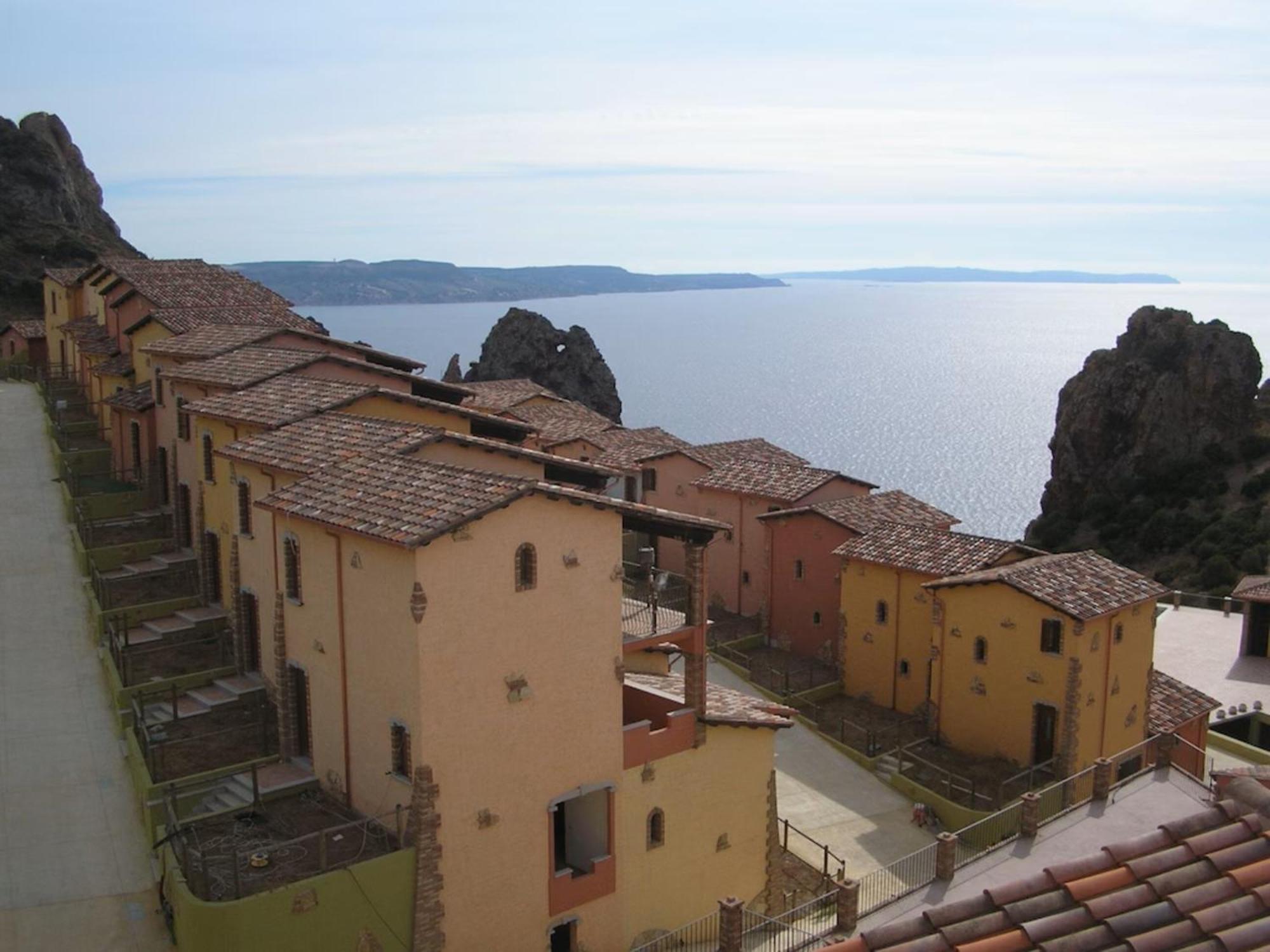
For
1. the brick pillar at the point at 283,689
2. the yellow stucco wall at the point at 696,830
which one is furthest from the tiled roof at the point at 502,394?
the yellow stucco wall at the point at 696,830

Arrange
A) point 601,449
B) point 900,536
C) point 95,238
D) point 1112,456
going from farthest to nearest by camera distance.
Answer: point 95,238 < point 1112,456 < point 601,449 < point 900,536

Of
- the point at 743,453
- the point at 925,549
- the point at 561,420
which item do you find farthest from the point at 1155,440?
the point at 925,549

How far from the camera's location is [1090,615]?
3081cm

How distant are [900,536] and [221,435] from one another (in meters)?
21.4

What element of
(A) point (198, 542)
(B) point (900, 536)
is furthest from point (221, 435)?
(B) point (900, 536)

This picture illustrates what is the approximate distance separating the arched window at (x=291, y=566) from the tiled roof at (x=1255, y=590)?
40.6m

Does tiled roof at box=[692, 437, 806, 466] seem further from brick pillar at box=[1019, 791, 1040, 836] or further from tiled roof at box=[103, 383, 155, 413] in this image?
brick pillar at box=[1019, 791, 1040, 836]

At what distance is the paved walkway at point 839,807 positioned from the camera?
29.1m

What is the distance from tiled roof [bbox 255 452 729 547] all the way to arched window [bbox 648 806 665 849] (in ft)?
18.9

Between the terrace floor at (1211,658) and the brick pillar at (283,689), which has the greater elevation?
the brick pillar at (283,689)

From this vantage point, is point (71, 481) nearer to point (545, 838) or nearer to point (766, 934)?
point (545, 838)

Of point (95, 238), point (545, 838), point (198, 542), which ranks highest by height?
point (95, 238)

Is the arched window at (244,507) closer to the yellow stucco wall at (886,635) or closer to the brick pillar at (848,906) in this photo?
the brick pillar at (848,906)

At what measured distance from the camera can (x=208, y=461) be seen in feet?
106
